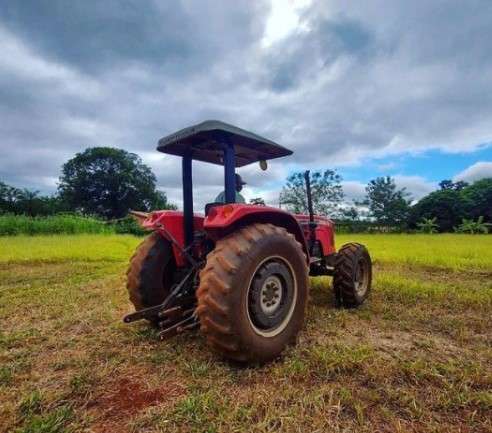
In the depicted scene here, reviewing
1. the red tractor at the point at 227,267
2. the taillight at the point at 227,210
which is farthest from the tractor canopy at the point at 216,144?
the taillight at the point at 227,210

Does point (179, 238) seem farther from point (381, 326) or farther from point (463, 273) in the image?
point (463, 273)

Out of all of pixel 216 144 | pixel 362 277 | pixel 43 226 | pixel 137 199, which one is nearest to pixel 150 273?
pixel 216 144

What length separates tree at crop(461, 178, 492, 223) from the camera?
40866mm

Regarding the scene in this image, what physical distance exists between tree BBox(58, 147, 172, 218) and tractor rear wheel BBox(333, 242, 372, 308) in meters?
41.8

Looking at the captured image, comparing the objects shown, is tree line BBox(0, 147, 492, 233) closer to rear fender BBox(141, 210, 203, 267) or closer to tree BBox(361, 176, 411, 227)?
tree BBox(361, 176, 411, 227)

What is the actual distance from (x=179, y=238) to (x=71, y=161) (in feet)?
161

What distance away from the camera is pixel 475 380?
2061 mm

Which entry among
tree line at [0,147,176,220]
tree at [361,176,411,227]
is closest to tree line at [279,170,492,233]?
tree at [361,176,411,227]

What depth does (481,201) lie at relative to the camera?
138 ft

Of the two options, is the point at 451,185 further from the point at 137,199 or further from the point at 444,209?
the point at 137,199

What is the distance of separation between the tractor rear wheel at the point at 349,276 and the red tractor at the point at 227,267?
1cm

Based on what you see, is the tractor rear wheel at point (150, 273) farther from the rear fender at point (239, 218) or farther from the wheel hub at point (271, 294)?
the wheel hub at point (271, 294)

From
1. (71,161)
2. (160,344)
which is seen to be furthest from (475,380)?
(71,161)

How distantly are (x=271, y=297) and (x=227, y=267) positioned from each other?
601 mm
